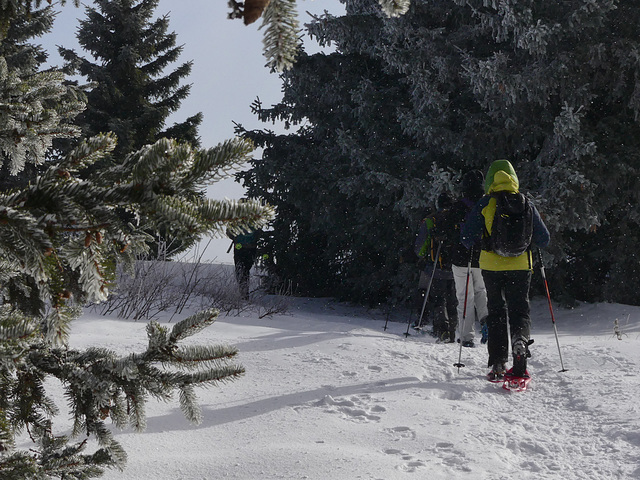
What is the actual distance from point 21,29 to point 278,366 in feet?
44.2

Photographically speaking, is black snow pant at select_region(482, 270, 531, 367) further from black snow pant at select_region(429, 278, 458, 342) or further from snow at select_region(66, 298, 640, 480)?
black snow pant at select_region(429, 278, 458, 342)

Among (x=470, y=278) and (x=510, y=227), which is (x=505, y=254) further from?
(x=470, y=278)

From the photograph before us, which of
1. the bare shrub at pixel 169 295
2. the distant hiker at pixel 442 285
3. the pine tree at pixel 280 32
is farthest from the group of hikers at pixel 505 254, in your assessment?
the pine tree at pixel 280 32

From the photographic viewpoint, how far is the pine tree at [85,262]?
1294 mm

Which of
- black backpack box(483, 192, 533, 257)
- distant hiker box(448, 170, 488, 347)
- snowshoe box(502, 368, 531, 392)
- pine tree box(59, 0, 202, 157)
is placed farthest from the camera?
pine tree box(59, 0, 202, 157)

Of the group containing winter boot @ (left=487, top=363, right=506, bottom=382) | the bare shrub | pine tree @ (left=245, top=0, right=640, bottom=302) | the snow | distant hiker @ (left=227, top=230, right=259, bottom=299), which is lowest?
the snow

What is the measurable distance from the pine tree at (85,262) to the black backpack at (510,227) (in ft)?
12.7

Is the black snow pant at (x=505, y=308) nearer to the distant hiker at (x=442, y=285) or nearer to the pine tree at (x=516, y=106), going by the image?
the distant hiker at (x=442, y=285)

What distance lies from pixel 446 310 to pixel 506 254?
10.7 feet

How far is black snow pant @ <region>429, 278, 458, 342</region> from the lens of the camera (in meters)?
8.36

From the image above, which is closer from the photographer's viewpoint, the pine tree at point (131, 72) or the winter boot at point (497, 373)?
the winter boot at point (497, 373)

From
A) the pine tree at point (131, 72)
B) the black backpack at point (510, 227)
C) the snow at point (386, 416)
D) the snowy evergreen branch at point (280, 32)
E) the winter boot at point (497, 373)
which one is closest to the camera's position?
the snowy evergreen branch at point (280, 32)

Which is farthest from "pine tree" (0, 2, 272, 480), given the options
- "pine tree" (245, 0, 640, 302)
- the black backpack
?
"pine tree" (245, 0, 640, 302)

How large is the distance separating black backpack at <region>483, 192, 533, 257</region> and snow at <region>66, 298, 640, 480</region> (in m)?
1.33
